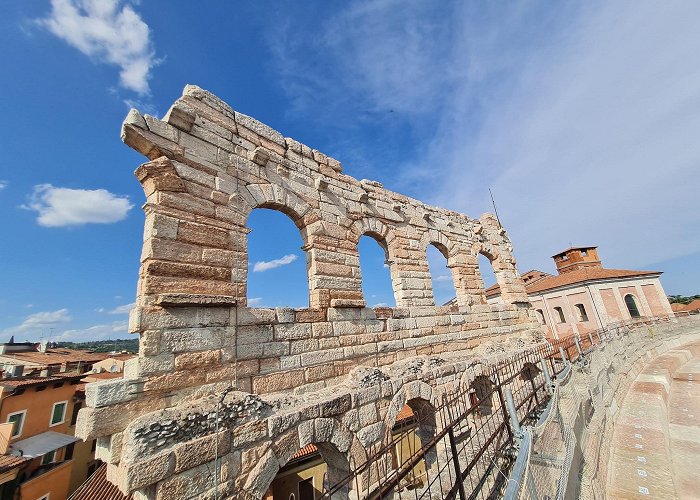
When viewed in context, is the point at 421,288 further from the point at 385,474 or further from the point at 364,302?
the point at 385,474

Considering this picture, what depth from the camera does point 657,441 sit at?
6.20 m

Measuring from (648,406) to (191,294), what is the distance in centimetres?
1135

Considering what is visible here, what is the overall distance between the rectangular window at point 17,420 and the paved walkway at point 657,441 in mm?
20444

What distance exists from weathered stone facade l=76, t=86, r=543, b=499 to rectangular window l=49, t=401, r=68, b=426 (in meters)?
17.9

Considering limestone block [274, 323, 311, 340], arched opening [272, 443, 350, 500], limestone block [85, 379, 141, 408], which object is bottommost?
arched opening [272, 443, 350, 500]

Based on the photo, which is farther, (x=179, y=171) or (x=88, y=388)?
(x=179, y=171)

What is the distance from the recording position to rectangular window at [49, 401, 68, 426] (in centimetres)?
1451

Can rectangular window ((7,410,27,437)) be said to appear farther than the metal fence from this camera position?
Yes

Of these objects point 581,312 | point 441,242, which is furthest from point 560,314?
point 441,242

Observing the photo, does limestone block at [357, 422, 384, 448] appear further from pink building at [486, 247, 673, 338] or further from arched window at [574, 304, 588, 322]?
arched window at [574, 304, 588, 322]

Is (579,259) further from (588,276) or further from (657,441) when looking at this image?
(657,441)

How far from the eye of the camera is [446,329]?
6676 mm

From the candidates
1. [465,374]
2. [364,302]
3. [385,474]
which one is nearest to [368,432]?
[385,474]

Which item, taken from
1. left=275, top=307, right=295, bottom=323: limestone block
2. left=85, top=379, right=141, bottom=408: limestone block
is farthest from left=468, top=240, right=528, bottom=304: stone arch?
left=85, top=379, right=141, bottom=408: limestone block
